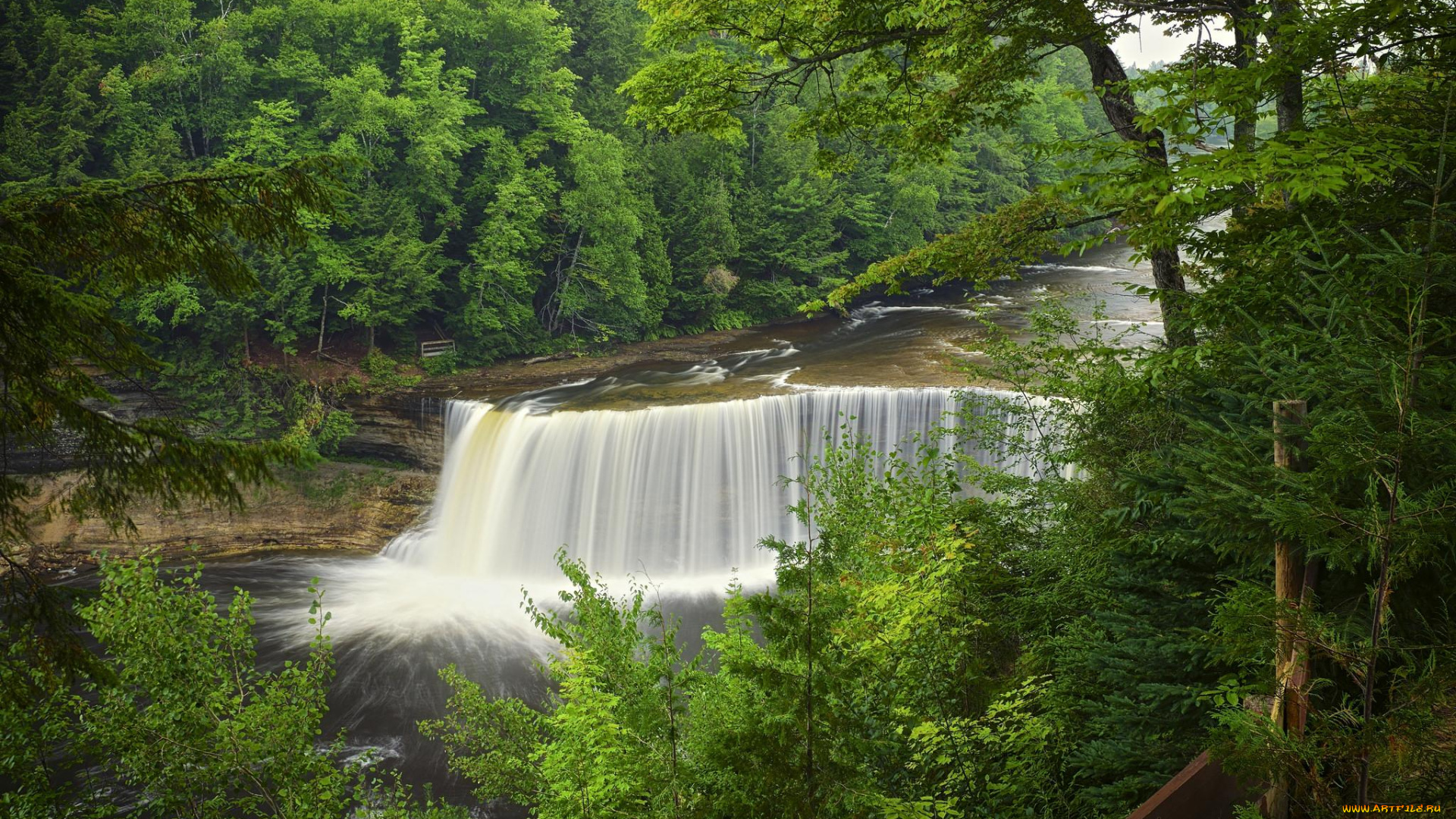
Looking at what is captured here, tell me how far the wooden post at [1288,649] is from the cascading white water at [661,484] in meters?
14.2

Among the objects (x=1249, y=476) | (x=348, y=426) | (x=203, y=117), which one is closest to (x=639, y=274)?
(x=348, y=426)

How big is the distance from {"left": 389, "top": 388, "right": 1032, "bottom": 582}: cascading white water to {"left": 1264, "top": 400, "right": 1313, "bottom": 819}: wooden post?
46.6 feet

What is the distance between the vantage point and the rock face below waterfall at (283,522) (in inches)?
758

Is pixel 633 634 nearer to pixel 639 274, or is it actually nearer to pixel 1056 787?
pixel 1056 787

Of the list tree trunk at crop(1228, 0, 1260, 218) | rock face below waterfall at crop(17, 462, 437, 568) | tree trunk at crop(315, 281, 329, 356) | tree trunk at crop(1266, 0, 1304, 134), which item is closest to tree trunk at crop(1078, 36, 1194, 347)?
tree trunk at crop(1228, 0, 1260, 218)

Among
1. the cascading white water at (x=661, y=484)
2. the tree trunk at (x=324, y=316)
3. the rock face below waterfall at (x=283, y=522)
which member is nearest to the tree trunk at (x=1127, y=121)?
the cascading white water at (x=661, y=484)

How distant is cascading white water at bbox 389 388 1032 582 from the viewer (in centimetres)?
1781

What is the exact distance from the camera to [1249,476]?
11.1ft

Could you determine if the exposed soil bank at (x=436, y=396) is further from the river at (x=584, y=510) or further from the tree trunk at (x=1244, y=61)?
the tree trunk at (x=1244, y=61)

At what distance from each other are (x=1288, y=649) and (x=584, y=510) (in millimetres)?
15927

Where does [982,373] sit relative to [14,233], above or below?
below

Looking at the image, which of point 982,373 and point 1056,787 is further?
point 982,373

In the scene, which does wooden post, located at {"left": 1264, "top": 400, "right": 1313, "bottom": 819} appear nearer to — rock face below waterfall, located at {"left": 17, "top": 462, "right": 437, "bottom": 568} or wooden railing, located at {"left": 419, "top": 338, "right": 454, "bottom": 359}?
rock face below waterfall, located at {"left": 17, "top": 462, "right": 437, "bottom": 568}

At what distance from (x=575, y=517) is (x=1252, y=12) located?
15.3m
